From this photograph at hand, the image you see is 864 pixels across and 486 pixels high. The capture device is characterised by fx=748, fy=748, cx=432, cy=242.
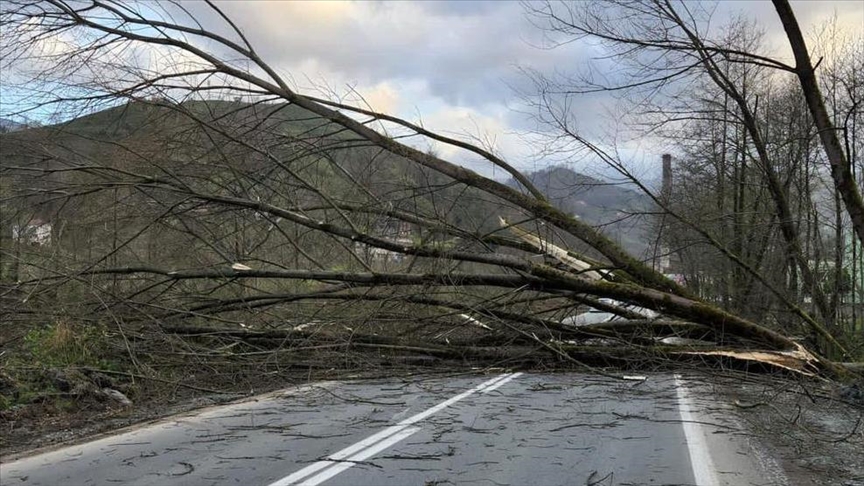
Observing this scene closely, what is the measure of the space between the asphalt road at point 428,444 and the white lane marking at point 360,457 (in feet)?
0.05

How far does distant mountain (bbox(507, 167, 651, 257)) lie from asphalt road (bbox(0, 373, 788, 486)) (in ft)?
14.8

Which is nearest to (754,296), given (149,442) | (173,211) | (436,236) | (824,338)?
(824,338)

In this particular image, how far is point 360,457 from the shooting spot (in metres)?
5.88

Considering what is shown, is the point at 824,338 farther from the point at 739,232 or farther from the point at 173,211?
the point at 173,211

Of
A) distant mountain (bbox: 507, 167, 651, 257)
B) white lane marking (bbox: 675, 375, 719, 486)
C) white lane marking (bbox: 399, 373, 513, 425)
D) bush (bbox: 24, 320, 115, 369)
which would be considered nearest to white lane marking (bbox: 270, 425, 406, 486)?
white lane marking (bbox: 399, 373, 513, 425)

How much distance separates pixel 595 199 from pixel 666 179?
18.1 ft

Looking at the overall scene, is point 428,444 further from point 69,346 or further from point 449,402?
point 69,346

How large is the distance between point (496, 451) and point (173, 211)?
6.51 metres

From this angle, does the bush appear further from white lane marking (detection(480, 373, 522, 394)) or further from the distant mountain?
the distant mountain

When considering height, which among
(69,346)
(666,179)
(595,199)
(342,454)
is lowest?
(342,454)

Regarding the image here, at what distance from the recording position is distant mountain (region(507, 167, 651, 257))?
13.2 meters

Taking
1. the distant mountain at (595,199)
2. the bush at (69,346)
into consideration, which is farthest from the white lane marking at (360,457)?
the distant mountain at (595,199)

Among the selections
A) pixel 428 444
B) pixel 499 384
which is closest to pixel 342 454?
pixel 428 444

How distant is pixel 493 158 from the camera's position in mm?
12500
